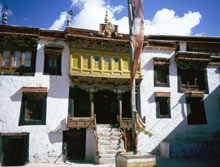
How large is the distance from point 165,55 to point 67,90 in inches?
369

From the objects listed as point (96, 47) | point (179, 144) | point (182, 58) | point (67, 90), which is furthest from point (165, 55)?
point (67, 90)

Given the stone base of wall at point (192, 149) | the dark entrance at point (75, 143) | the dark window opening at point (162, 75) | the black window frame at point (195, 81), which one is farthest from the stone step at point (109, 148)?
the black window frame at point (195, 81)

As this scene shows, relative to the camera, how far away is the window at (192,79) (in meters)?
17.3

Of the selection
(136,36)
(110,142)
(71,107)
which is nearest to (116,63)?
(71,107)

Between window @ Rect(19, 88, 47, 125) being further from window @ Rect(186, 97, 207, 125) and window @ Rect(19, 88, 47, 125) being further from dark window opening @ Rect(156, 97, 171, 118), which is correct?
window @ Rect(186, 97, 207, 125)

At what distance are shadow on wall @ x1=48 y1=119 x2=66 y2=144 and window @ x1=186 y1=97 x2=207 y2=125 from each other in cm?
1090

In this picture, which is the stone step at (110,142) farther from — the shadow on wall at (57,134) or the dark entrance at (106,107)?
the shadow on wall at (57,134)

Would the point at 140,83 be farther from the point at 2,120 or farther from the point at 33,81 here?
the point at 2,120

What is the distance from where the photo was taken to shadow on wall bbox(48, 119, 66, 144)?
45.0 feet

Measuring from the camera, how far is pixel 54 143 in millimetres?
13703

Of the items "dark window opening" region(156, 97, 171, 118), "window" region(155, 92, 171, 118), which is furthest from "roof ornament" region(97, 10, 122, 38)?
"dark window opening" region(156, 97, 171, 118)

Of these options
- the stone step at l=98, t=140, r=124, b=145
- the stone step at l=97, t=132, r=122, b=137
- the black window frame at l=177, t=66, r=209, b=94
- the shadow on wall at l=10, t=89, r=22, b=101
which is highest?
the black window frame at l=177, t=66, r=209, b=94

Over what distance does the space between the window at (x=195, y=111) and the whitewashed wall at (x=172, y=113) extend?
333 millimetres

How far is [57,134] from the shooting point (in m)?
13.9
